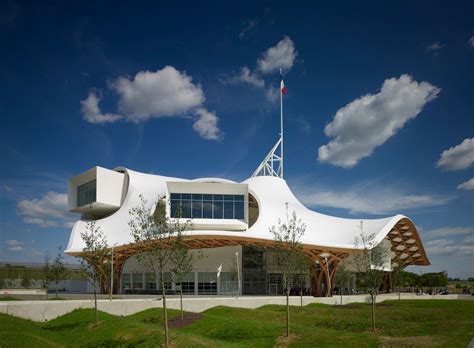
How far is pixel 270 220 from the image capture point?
5678 centimetres

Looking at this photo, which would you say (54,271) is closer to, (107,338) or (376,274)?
(107,338)

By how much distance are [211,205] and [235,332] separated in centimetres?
3588

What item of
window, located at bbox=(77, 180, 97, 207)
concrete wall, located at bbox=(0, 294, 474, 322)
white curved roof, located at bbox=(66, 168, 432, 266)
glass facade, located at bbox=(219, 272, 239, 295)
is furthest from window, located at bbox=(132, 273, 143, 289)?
concrete wall, located at bbox=(0, 294, 474, 322)

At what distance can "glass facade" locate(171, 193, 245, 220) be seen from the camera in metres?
57.9

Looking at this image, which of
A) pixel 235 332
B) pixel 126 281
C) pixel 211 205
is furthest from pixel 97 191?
pixel 235 332

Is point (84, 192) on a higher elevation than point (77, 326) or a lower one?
higher

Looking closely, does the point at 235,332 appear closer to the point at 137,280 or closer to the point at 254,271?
the point at 254,271

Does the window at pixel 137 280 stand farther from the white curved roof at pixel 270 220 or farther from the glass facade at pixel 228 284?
the glass facade at pixel 228 284

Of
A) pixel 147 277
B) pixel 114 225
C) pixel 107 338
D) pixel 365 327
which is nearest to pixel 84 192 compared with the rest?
pixel 114 225

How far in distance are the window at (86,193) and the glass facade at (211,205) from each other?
14.2 m

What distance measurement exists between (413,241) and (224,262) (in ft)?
107

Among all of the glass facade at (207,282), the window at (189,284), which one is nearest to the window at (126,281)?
the window at (189,284)

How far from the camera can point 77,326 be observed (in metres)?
26.2

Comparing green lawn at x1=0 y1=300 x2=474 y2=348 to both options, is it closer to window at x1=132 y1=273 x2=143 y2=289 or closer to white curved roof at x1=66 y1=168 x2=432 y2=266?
white curved roof at x1=66 y1=168 x2=432 y2=266
